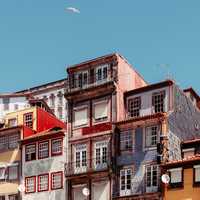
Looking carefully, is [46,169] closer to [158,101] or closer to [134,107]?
[134,107]

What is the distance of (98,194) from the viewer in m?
81.8

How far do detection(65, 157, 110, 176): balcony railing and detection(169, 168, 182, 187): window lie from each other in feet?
27.7

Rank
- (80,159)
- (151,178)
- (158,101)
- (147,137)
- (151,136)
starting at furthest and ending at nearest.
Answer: (80,159)
(158,101)
(147,137)
(151,136)
(151,178)

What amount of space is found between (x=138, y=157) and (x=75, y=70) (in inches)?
609

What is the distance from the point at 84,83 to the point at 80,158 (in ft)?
30.7

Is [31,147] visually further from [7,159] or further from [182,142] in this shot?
[182,142]

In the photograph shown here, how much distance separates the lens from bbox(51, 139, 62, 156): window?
87688 millimetres

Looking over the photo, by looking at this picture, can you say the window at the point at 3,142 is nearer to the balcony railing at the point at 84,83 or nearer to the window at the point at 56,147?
the window at the point at 56,147

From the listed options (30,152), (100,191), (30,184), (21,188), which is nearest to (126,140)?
(100,191)

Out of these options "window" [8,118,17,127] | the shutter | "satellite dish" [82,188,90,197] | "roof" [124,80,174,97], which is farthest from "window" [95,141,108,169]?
"window" [8,118,17,127]

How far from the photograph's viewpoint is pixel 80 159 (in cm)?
8462

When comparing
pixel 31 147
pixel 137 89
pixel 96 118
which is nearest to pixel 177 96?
pixel 137 89

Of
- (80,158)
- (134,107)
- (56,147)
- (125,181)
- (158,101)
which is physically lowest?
(125,181)

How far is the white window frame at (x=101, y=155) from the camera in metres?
82.1
